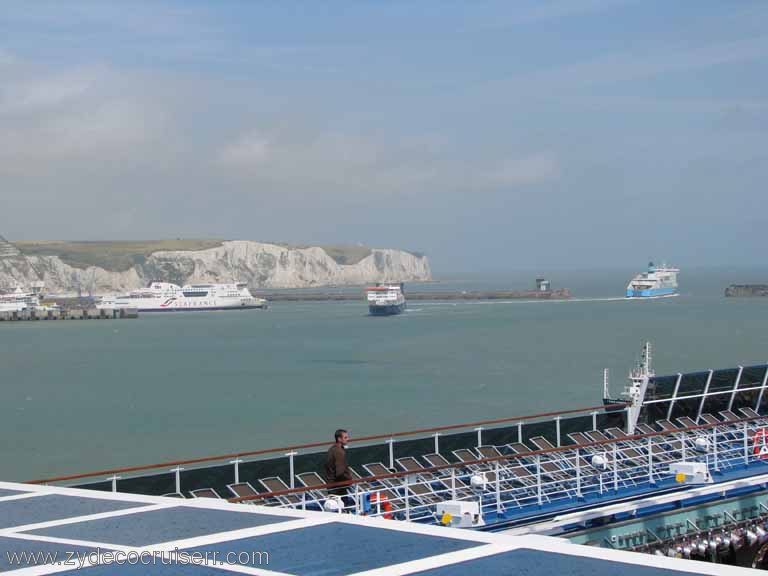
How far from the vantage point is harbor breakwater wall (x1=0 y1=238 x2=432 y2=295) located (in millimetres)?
136375

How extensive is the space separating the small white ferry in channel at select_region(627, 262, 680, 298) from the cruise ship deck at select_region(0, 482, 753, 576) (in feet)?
356

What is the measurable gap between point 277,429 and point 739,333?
4119 cm

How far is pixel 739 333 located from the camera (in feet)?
196

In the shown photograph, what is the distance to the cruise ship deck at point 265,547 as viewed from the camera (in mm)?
3895

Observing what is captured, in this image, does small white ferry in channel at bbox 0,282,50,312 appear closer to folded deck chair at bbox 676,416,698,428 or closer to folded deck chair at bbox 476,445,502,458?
folded deck chair at bbox 676,416,698,428

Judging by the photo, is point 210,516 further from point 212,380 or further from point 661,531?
point 212,380

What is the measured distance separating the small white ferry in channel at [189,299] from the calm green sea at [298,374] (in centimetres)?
2119

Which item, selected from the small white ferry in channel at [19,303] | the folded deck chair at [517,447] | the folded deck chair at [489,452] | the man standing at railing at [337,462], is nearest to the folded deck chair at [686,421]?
the folded deck chair at [517,447]

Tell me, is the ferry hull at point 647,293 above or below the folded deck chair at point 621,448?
below

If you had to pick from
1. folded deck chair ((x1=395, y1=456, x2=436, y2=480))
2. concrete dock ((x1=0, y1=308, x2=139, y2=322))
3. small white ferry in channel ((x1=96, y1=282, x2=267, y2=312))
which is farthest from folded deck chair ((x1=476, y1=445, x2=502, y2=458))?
small white ferry in channel ((x1=96, y1=282, x2=267, y2=312))

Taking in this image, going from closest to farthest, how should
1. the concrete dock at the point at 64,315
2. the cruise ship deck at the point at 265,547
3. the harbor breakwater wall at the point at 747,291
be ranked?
the cruise ship deck at the point at 265,547
the concrete dock at the point at 64,315
the harbor breakwater wall at the point at 747,291

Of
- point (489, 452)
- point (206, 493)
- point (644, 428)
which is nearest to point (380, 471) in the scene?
point (489, 452)

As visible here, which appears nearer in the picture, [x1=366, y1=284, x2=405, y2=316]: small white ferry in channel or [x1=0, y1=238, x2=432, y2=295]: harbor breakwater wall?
[x1=366, y1=284, x2=405, y2=316]: small white ferry in channel

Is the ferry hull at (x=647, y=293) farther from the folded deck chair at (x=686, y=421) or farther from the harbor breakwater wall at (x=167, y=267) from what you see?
the folded deck chair at (x=686, y=421)
